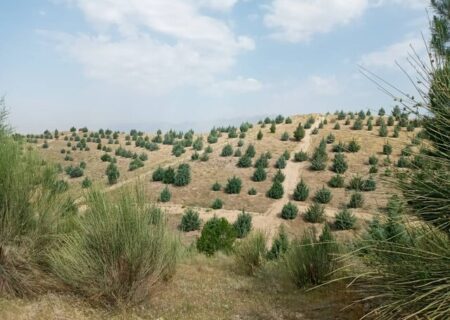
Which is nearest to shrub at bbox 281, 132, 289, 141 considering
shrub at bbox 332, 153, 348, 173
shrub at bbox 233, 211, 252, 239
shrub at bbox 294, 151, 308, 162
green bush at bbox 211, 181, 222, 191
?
shrub at bbox 294, 151, 308, 162

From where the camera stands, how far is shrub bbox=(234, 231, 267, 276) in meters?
9.79

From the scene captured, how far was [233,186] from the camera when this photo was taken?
1206 inches

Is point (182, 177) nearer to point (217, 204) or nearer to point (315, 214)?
point (217, 204)

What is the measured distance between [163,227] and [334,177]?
25.5 meters

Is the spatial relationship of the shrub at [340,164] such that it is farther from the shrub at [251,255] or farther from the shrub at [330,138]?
the shrub at [251,255]

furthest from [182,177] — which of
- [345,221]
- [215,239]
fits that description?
[345,221]

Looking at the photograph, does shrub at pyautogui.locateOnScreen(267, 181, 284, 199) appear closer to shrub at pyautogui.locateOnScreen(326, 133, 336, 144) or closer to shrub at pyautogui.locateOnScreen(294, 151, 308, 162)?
shrub at pyautogui.locateOnScreen(294, 151, 308, 162)

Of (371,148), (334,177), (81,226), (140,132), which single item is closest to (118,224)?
(81,226)

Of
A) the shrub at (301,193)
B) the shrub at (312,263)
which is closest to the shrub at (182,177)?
the shrub at (301,193)

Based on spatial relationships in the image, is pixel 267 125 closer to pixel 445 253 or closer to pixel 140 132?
pixel 140 132

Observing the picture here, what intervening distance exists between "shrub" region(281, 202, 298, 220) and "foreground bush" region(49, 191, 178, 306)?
20223 millimetres

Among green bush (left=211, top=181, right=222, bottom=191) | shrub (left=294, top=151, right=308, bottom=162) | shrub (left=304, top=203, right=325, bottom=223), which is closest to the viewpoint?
shrub (left=304, top=203, right=325, bottom=223)

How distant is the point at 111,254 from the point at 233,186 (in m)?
24.9

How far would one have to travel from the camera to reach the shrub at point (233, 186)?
3058cm
